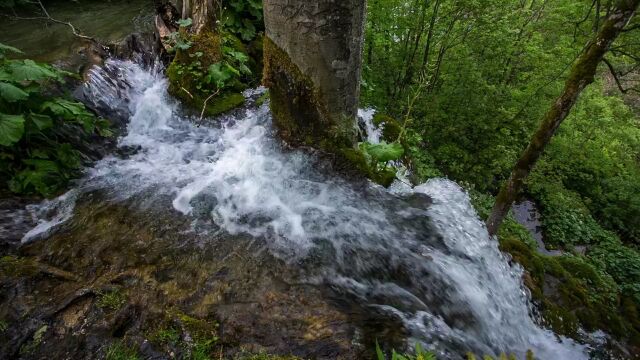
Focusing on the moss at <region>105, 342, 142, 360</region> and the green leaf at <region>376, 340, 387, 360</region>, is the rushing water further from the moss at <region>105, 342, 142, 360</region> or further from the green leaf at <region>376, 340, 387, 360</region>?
the moss at <region>105, 342, 142, 360</region>

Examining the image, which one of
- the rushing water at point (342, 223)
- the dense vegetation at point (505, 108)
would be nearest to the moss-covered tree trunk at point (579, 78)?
the rushing water at point (342, 223)

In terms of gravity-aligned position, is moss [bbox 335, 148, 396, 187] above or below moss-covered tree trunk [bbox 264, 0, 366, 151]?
below

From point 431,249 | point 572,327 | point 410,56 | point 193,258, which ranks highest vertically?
point 410,56

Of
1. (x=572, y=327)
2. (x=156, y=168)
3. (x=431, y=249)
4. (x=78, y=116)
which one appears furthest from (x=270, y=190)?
(x=572, y=327)

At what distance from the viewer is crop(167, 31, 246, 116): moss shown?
4.79m

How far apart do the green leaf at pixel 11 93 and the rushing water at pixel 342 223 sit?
3.30 feet

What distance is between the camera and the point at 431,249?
11.4 ft

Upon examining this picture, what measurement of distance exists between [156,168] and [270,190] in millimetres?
1425

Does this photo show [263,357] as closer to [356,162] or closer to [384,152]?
[356,162]

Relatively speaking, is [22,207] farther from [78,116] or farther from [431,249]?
[431,249]

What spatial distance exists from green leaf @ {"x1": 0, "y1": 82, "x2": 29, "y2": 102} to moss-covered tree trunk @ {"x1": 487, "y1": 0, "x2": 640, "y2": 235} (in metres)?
4.98

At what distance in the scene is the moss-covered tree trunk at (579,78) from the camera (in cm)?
311

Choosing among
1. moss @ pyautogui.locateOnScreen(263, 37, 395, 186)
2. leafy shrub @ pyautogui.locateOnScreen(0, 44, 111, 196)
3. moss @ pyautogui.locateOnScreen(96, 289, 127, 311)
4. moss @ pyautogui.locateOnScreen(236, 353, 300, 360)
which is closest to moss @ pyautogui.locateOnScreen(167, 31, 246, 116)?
moss @ pyautogui.locateOnScreen(263, 37, 395, 186)

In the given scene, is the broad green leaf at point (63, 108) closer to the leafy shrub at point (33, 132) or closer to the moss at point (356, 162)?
the leafy shrub at point (33, 132)
